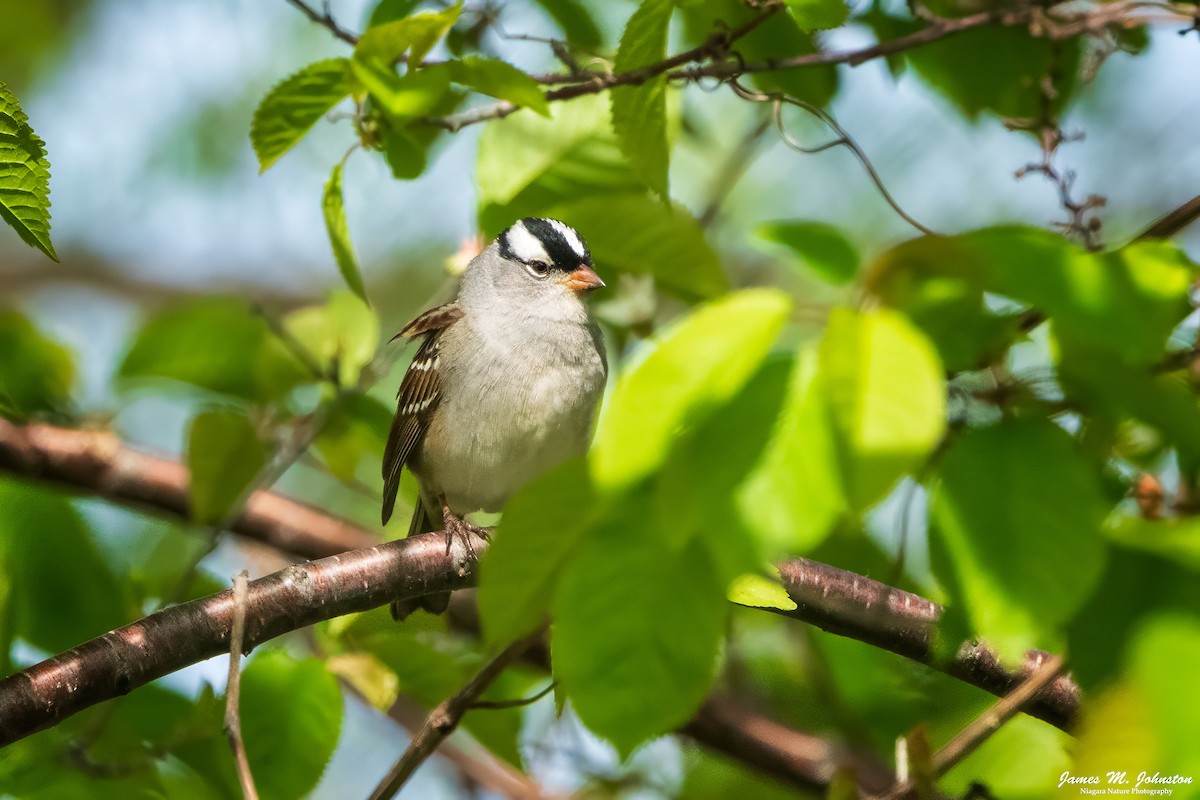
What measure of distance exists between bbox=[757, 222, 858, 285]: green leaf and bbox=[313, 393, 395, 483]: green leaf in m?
1.88

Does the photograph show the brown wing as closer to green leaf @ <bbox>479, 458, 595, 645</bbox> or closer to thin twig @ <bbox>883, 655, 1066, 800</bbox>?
thin twig @ <bbox>883, 655, 1066, 800</bbox>

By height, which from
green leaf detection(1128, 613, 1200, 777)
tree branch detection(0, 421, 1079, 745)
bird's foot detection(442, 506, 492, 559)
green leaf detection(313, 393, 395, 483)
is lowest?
bird's foot detection(442, 506, 492, 559)

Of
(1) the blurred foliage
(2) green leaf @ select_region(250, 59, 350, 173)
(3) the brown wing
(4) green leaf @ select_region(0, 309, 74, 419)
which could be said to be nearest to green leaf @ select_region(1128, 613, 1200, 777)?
(1) the blurred foliage

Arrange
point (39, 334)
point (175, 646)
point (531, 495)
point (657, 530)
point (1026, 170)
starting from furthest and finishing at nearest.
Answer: point (39, 334)
point (1026, 170)
point (175, 646)
point (531, 495)
point (657, 530)

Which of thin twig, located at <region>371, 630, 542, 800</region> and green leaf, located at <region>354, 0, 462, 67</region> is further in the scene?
thin twig, located at <region>371, 630, 542, 800</region>

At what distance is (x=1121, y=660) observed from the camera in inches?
47.4

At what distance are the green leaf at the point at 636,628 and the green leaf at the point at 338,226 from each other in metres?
1.36

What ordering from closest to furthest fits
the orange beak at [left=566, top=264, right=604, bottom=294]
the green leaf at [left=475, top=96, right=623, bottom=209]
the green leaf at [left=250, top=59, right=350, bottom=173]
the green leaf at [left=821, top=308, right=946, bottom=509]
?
1. the green leaf at [left=821, top=308, right=946, bottom=509]
2. the green leaf at [left=250, top=59, right=350, bottom=173]
3. the green leaf at [left=475, top=96, right=623, bottom=209]
4. the orange beak at [left=566, top=264, right=604, bottom=294]

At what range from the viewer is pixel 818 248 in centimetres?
123

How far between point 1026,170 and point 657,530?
1.89 m

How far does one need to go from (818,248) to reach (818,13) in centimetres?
83

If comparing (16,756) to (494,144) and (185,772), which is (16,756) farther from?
(494,144)

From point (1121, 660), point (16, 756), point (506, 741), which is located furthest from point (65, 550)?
point (1121, 660)

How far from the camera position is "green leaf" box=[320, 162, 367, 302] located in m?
2.31
